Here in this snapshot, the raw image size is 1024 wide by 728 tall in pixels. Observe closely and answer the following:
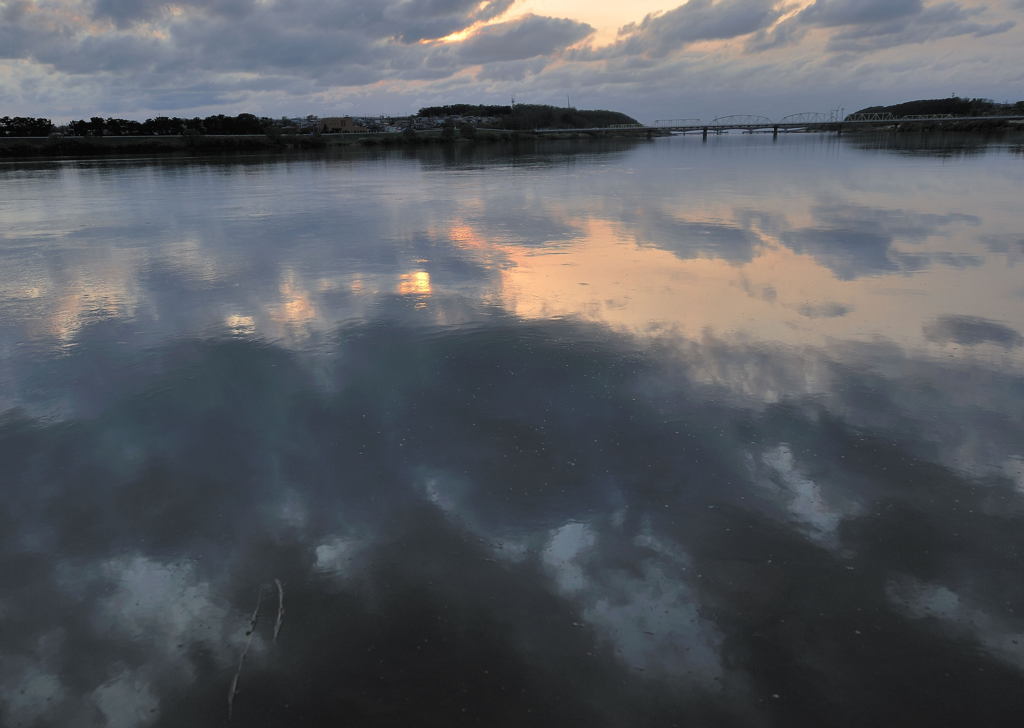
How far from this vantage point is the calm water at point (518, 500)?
5.88 m

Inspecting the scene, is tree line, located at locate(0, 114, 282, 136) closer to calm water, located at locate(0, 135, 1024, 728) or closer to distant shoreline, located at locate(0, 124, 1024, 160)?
distant shoreline, located at locate(0, 124, 1024, 160)

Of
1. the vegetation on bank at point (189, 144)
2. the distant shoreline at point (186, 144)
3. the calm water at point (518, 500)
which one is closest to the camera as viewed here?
the calm water at point (518, 500)

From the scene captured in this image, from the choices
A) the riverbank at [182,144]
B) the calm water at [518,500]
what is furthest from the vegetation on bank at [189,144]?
the calm water at [518,500]

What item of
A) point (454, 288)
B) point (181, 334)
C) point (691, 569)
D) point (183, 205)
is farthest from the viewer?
point (183, 205)

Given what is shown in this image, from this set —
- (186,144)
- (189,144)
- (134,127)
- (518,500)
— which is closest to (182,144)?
(186,144)

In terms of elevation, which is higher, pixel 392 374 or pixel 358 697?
pixel 392 374

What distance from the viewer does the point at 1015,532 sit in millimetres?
7645

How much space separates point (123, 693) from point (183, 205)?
137 ft

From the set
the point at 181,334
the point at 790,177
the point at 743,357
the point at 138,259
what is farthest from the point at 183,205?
the point at 790,177

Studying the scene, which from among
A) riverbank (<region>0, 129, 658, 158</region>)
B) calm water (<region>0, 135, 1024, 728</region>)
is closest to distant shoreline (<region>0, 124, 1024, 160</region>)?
riverbank (<region>0, 129, 658, 158</region>)

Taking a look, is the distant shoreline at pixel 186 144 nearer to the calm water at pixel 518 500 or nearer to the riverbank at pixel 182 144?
the riverbank at pixel 182 144

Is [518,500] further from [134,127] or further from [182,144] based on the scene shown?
[134,127]

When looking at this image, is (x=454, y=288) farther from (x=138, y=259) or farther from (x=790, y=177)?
(x=790, y=177)

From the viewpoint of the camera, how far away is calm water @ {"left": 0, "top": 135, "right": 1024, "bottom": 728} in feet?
19.3
